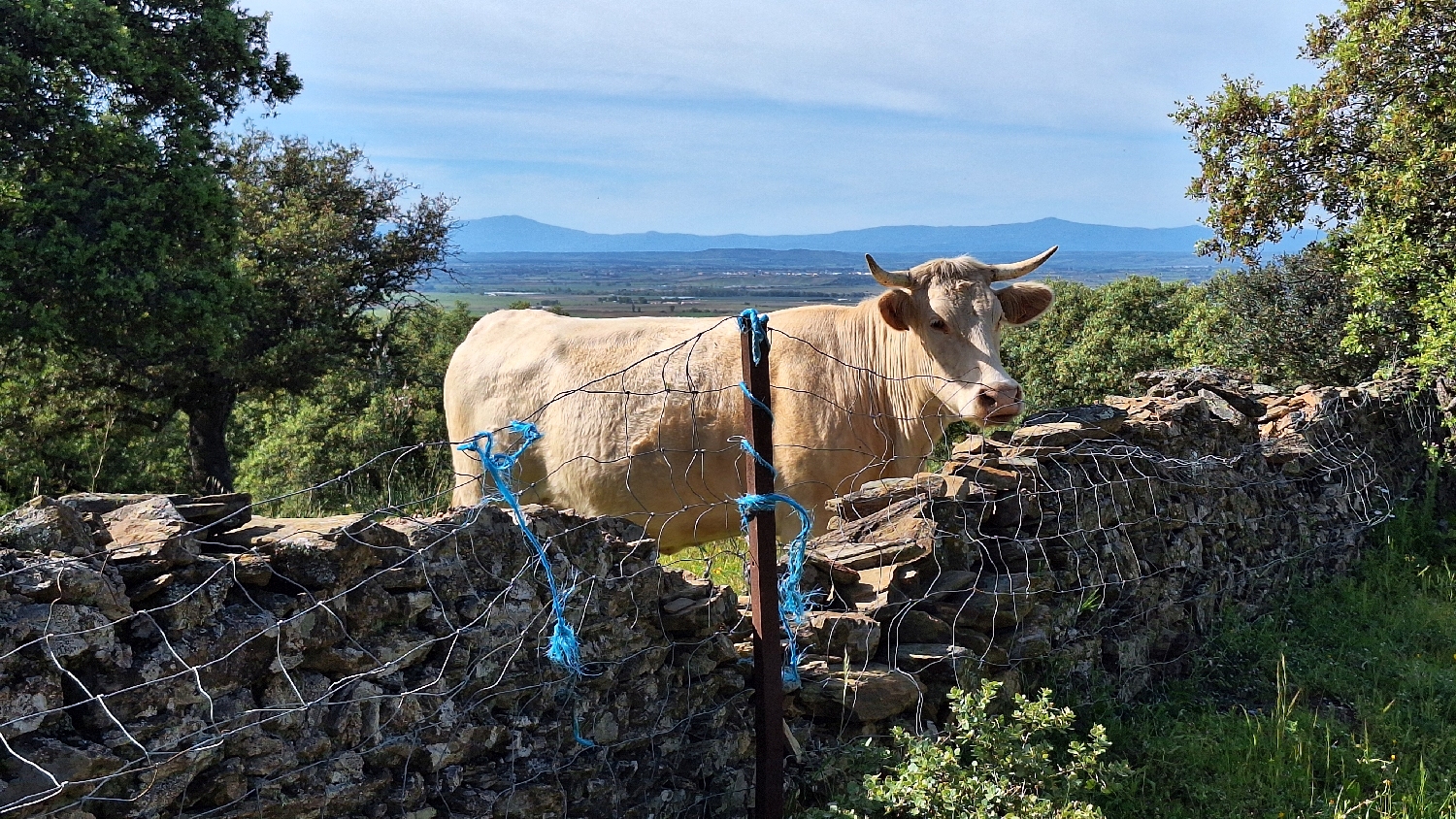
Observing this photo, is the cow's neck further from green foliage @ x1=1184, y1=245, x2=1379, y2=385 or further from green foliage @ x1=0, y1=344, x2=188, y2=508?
green foliage @ x1=0, y1=344, x2=188, y2=508

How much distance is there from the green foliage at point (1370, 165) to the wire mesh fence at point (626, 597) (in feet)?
5.42

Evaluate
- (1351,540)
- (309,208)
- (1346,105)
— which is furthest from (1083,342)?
(309,208)

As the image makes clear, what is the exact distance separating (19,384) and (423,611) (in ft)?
51.7

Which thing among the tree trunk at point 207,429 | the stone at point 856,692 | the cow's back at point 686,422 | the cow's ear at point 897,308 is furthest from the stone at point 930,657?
the tree trunk at point 207,429

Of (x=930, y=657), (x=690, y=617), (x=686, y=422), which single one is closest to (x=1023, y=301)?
(x=686, y=422)

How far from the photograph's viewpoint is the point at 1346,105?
884 centimetres

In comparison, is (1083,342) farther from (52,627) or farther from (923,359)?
(52,627)

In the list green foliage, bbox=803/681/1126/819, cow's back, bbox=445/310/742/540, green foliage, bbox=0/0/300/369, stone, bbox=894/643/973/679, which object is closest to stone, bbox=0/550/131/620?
green foliage, bbox=803/681/1126/819

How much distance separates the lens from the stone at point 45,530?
9.07 feet

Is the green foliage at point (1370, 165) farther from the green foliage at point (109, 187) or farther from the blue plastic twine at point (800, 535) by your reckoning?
the green foliage at point (109, 187)

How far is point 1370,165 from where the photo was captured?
28.3 ft

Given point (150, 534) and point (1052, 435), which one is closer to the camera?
point (150, 534)

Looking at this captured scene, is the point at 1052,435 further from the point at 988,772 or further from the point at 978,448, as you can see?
the point at 988,772

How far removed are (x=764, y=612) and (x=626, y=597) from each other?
0.54 m
